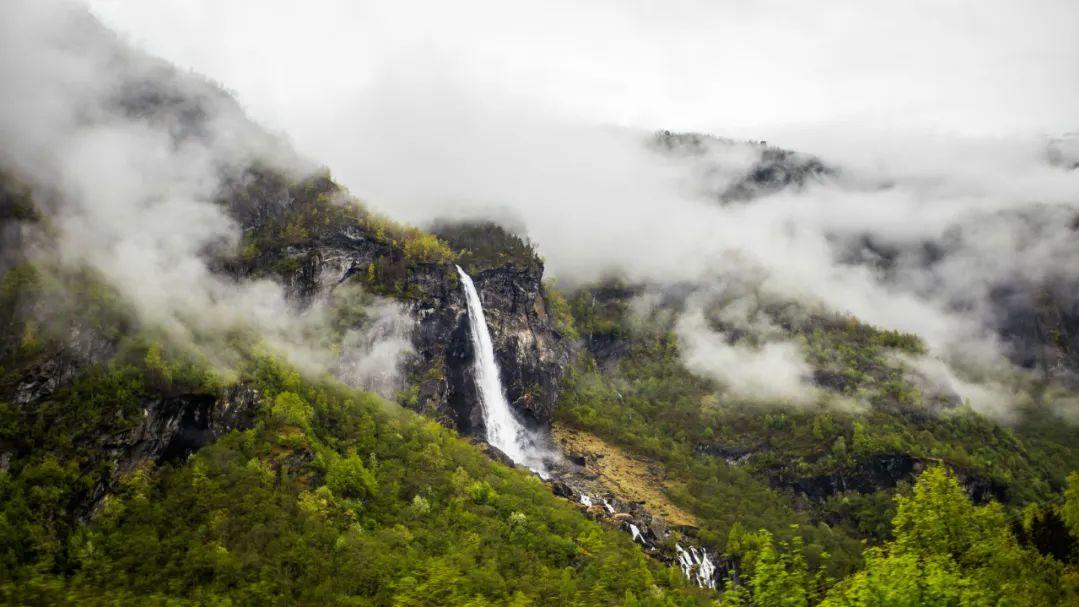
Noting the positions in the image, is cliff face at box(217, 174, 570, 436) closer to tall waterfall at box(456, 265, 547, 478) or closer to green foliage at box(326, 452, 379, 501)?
tall waterfall at box(456, 265, 547, 478)

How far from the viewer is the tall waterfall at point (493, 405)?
490 ft

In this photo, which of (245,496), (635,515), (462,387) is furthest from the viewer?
(462,387)

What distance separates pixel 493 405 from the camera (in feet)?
504

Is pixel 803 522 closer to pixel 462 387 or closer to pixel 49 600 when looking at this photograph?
pixel 462 387

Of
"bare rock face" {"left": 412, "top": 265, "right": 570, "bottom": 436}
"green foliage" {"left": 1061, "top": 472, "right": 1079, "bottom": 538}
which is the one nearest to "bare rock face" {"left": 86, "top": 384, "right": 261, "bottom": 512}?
"bare rock face" {"left": 412, "top": 265, "right": 570, "bottom": 436}

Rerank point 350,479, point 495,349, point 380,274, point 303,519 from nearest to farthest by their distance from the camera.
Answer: point 303,519 < point 350,479 < point 380,274 < point 495,349

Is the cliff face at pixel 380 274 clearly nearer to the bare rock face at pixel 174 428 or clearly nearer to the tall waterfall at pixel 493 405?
the tall waterfall at pixel 493 405

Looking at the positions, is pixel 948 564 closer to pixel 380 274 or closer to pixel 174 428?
pixel 174 428

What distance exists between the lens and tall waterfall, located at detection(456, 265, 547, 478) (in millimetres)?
149250

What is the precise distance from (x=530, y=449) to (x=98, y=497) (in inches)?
3991

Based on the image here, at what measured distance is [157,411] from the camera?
75562 mm

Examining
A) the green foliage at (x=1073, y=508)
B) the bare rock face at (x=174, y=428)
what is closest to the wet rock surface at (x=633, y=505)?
the green foliage at (x=1073, y=508)

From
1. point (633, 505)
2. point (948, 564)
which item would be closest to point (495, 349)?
point (633, 505)

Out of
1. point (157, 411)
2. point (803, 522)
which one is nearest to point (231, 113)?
point (157, 411)
